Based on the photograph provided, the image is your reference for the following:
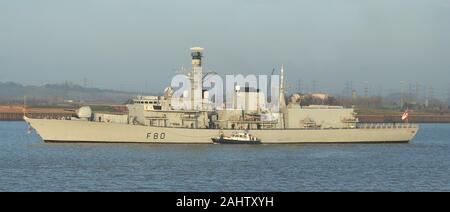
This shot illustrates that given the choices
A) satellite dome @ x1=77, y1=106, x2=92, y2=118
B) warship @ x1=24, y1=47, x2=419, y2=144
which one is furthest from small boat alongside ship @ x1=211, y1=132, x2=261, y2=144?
satellite dome @ x1=77, y1=106, x2=92, y2=118

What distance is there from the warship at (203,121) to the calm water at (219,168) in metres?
1.70

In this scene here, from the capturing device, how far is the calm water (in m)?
32.8

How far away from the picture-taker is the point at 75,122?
53594 millimetres

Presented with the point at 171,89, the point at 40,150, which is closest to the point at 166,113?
the point at 171,89

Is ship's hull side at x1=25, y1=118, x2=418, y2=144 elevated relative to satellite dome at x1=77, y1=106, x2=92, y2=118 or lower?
lower

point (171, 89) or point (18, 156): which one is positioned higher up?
point (171, 89)

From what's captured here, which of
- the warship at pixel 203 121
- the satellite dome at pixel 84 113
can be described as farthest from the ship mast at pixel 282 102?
the satellite dome at pixel 84 113

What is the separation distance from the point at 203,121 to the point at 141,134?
5115mm

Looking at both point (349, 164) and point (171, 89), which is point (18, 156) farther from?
point (349, 164)

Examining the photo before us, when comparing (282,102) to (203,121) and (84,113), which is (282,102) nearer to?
(203,121)

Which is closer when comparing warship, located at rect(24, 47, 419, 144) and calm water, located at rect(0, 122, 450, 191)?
calm water, located at rect(0, 122, 450, 191)

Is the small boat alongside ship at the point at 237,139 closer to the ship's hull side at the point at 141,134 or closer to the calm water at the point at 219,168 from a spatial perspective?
the ship's hull side at the point at 141,134

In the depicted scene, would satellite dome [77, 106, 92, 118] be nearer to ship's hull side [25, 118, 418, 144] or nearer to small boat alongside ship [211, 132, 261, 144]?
ship's hull side [25, 118, 418, 144]
